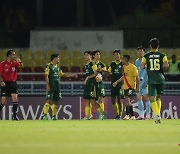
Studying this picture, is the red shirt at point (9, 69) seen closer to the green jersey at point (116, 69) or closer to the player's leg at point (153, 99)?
the green jersey at point (116, 69)

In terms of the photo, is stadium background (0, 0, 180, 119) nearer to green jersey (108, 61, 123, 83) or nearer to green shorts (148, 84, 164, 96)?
green jersey (108, 61, 123, 83)

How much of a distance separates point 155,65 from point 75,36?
13.8 metres

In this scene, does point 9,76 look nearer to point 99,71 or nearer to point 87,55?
point 87,55

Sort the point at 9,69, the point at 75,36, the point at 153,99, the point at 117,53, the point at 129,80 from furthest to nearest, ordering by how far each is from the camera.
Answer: the point at 75,36
the point at 117,53
the point at 9,69
the point at 129,80
the point at 153,99

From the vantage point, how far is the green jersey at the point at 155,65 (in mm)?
16031

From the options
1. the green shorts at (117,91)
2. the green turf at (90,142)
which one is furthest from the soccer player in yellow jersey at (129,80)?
the green turf at (90,142)

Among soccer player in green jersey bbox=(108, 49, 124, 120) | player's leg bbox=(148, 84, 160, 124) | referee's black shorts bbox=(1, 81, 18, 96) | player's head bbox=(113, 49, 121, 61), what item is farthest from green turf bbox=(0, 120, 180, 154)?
soccer player in green jersey bbox=(108, 49, 124, 120)

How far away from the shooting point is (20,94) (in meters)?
22.7

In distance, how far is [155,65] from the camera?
52.7ft

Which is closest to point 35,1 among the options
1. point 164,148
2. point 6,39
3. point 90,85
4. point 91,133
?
point 6,39

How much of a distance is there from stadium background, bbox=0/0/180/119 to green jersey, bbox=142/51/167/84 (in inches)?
256

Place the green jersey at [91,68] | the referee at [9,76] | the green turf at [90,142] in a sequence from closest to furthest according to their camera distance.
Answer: the green turf at [90,142], the referee at [9,76], the green jersey at [91,68]

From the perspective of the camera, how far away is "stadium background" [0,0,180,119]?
22.7m

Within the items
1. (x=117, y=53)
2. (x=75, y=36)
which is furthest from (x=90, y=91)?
(x=75, y=36)
